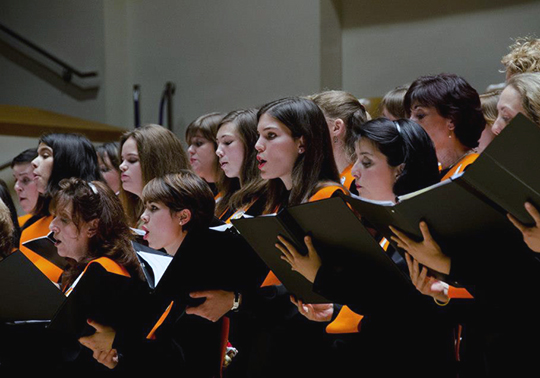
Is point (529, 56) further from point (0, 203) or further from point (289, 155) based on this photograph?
point (0, 203)

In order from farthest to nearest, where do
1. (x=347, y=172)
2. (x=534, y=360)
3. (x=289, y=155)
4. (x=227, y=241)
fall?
(x=347, y=172)
(x=289, y=155)
(x=227, y=241)
(x=534, y=360)

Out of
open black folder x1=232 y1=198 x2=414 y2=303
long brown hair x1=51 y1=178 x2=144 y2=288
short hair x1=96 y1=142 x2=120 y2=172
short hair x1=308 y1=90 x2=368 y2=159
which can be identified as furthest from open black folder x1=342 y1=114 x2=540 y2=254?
short hair x1=96 y1=142 x2=120 y2=172

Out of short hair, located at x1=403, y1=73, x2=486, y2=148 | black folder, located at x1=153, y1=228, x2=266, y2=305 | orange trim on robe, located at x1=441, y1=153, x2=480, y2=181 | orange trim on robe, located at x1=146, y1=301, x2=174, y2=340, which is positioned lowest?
orange trim on robe, located at x1=146, y1=301, x2=174, y2=340

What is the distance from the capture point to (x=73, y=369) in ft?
8.82

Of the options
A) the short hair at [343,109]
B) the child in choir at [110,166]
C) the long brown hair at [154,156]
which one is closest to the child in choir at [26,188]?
the child in choir at [110,166]

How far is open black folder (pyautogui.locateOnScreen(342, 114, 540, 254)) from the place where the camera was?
1570 millimetres

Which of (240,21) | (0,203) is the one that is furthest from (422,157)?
(240,21)

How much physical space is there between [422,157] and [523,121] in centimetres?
83

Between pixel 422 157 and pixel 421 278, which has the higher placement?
pixel 422 157

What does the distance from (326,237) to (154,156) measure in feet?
5.84

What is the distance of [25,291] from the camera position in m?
2.54

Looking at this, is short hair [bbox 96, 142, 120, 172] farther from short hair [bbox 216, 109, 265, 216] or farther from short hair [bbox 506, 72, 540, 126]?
short hair [bbox 506, 72, 540, 126]

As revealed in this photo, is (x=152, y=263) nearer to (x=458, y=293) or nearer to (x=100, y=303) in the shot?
(x=100, y=303)

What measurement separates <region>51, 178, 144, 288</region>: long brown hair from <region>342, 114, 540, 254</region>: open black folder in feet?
3.93
